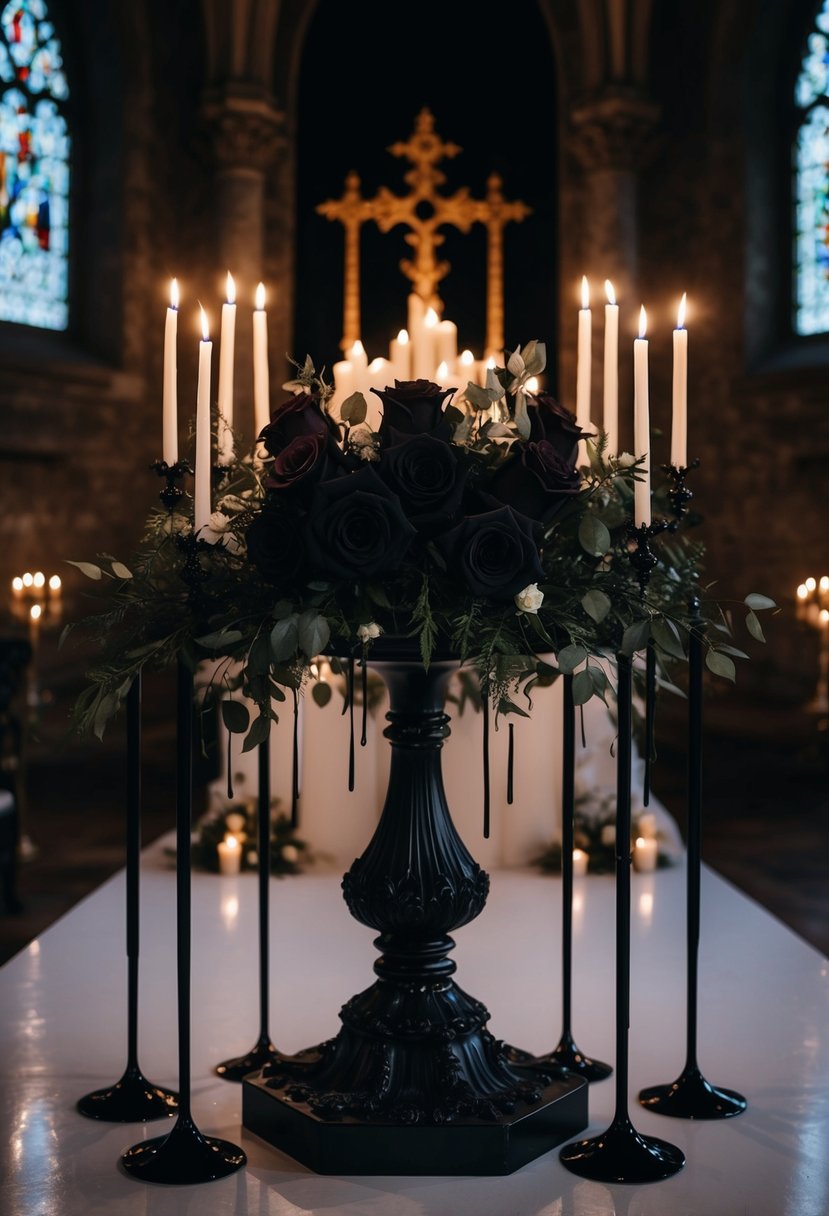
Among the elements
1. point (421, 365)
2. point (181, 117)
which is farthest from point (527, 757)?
point (181, 117)

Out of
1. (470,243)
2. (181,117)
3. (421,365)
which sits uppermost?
(181,117)

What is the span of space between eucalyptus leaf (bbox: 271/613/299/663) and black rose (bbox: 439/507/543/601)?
0.83 feet

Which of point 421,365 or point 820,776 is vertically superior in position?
point 421,365

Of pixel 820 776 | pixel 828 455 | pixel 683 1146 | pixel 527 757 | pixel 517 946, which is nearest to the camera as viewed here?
pixel 683 1146

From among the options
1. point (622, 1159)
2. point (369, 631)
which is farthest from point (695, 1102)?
point (369, 631)

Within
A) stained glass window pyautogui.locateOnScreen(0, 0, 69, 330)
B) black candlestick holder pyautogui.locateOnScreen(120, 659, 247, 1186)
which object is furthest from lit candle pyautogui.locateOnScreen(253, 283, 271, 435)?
stained glass window pyautogui.locateOnScreen(0, 0, 69, 330)

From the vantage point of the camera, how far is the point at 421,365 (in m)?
5.52

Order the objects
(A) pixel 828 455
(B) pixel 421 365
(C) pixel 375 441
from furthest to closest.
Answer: (A) pixel 828 455 → (B) pixel 421 365 → (C) pixel 375 441

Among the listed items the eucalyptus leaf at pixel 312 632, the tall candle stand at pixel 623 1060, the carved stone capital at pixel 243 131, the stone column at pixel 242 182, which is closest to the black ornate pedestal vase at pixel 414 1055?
the tall candle stand at pixel 623 1060

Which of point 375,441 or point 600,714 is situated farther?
point 600,714

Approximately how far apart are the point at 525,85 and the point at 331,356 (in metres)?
2.46

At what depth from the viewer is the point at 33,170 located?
977 cm

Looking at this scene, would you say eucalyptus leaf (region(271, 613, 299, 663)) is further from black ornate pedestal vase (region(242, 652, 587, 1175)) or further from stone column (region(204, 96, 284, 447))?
stone column (region(204, 96, 284, 447))

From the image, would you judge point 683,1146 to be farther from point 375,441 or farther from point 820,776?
point 820,776
